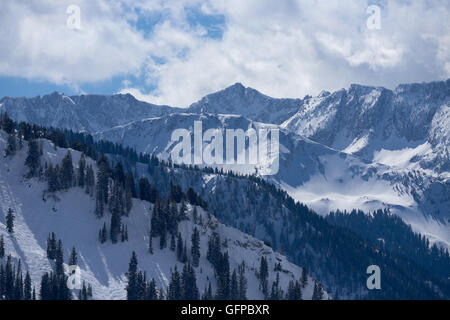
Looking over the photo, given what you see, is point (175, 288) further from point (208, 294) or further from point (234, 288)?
point (234, 288)

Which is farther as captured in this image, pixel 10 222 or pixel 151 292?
pixel 10 222

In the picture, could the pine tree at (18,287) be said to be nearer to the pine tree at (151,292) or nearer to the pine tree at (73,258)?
the pine tree at (73,258)

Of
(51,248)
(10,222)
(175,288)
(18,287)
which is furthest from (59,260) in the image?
(175,288)

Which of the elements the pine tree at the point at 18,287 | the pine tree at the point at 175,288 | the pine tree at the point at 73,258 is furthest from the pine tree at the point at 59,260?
the pine tree at the point at 175,288

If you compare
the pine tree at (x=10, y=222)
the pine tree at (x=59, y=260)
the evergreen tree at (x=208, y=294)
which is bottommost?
the evergreen tree at (x=208, y=294)

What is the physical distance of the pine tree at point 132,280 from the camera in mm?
176500

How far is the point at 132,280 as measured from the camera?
17962 centimetres
